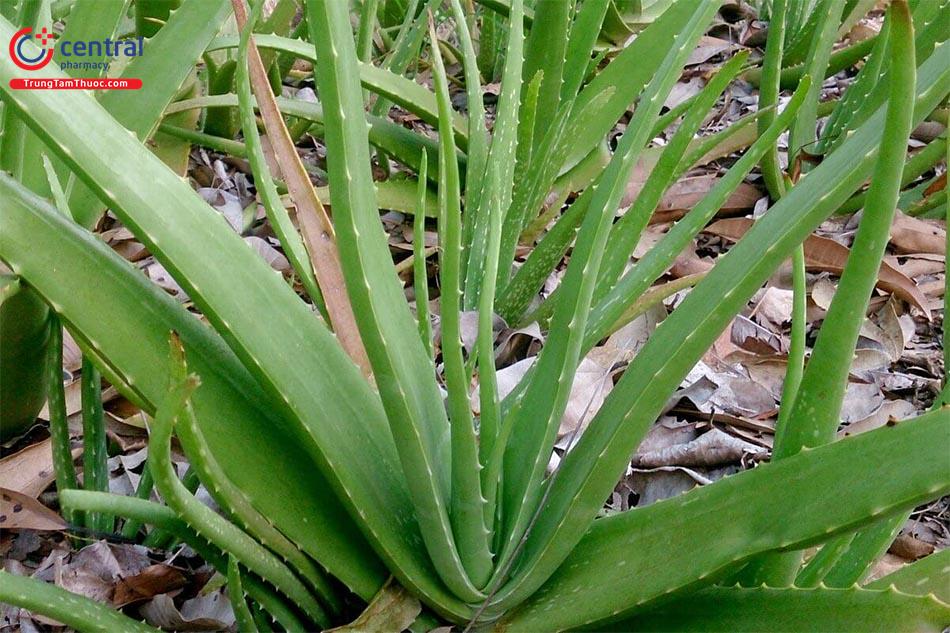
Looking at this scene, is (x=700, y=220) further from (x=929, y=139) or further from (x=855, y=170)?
(x=929, y=139)

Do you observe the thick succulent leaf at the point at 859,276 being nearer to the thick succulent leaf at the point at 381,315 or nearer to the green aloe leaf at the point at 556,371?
the green aloe leaf at the point at 556,371

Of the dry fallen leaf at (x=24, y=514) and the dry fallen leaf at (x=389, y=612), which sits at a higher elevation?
the dry fallen leaf at (x=389, y=612)

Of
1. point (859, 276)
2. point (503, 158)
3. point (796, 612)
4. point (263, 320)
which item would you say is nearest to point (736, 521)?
point (796, 612)

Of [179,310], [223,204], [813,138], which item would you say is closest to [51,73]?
[179,310]

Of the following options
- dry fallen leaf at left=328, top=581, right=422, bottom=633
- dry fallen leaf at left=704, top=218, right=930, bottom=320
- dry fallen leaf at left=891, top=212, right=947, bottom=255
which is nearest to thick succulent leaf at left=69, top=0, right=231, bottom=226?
dry fallen leaf at left=328, top=581, right=422, bottom=633

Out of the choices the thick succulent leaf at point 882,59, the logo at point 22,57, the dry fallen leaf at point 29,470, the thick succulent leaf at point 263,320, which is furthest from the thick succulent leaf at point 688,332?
the thick succulent leaf at point 882,59
